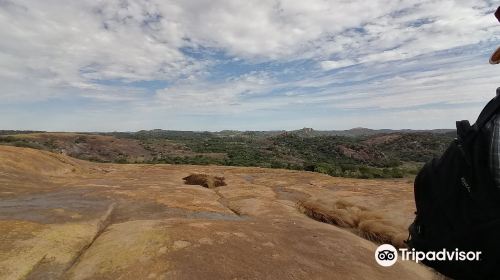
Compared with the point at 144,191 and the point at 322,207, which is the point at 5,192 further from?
the point at 322,207

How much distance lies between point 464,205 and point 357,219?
45.1 ft

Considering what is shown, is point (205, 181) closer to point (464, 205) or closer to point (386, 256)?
point (386, 256)

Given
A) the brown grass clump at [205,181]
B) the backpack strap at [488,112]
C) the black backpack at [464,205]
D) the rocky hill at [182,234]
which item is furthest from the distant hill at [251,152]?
the backpack strap at [488,112]

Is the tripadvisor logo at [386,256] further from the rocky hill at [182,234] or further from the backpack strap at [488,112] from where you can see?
the backpack strap at [488,112]

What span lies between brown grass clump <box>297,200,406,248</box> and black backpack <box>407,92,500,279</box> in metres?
10.8

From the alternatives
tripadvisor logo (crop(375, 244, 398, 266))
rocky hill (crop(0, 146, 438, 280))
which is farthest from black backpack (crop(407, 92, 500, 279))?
tripadvisor logo (crop(375, 244, 398, 266))

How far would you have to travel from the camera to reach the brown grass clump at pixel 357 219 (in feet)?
43.9

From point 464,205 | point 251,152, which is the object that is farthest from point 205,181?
point 251,152

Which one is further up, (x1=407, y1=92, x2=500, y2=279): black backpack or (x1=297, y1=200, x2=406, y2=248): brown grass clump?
(x1=407, y1=92, x2=500, y2=279): black backpack

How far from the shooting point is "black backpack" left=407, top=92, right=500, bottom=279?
238cm

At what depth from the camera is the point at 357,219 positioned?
1566 cm

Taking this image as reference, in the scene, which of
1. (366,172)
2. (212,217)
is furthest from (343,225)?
(366,172)

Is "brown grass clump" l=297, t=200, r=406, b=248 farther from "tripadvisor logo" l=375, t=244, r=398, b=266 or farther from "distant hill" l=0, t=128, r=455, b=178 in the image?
"distant hill" l=0, t=128, r=455, b=178

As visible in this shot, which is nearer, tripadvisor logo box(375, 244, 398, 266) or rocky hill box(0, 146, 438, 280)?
rocky hill box(0, 146, 438, 280)
